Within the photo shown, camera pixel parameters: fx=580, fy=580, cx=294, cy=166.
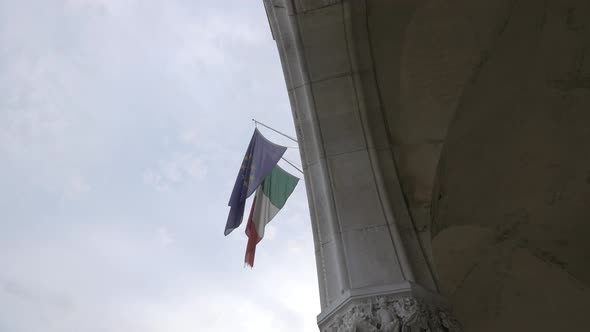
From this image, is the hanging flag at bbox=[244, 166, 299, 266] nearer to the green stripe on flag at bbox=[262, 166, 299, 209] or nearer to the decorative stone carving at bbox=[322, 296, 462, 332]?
the green stripe on flag at bbox=[262, 166, 299, 209]

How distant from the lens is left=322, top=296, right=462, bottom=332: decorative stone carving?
11.8 ft

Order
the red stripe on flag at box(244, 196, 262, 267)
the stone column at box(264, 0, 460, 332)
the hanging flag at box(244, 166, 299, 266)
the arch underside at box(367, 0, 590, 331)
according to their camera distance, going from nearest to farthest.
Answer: the stone column at box(264, 0, 460, 332) < the arch underside at box(367, 0, 590, 331) < the red stripe on flag at box(244, 196, 262, 267) < the hanging flag at box(244, 166, 299, 266)

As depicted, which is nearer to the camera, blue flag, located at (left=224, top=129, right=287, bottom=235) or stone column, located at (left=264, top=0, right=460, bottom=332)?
stone column, located at (left=264, top=0, right=460, bottom=332)

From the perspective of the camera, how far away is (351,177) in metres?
4.69

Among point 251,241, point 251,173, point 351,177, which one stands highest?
point 251,173

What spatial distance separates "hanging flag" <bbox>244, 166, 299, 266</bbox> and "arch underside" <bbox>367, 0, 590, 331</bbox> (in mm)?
1701

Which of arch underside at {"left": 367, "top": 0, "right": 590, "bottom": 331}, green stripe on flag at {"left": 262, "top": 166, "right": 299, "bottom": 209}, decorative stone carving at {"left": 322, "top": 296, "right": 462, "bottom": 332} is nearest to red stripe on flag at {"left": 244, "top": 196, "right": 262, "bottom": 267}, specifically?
green stripe on flag at {"left": 262, "top": 166, "right": 299, "bottom": 209}

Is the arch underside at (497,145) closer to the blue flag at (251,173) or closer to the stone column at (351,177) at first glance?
the stone column at (351,177)

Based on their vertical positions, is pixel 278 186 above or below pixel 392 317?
above

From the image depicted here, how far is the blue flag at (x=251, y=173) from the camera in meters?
6.05

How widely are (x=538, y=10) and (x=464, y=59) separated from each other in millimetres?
916

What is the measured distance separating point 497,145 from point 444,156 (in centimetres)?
96

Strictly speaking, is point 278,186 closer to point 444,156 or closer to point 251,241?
point 251,241

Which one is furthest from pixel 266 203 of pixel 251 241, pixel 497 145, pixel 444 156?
pixel 497 145
